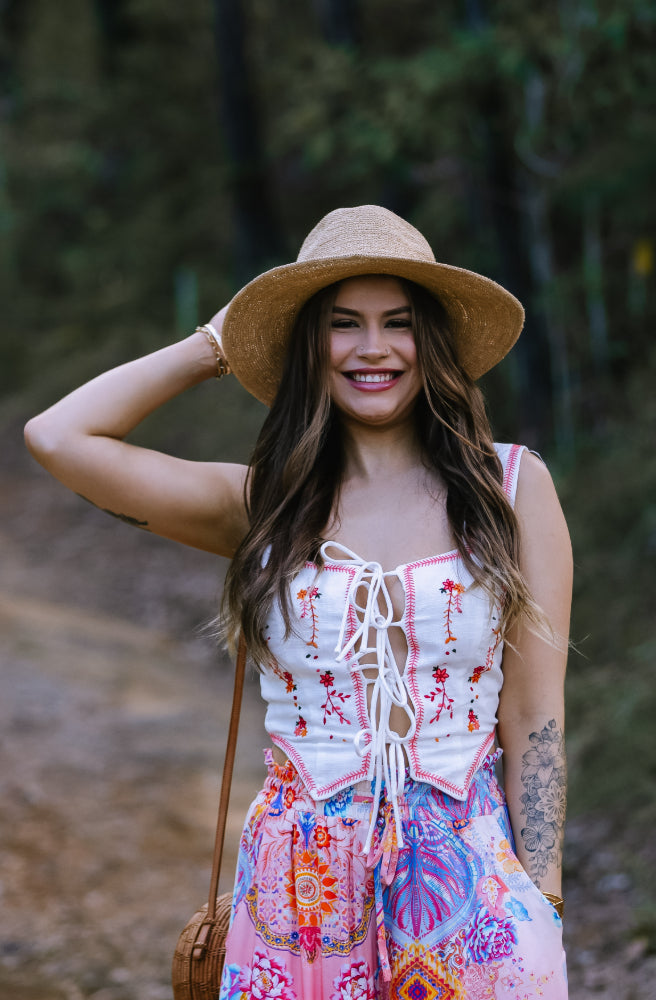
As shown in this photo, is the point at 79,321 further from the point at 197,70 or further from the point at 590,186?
the point at 590,186

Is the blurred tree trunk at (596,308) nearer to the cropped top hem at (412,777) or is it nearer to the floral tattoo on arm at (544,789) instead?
the floral tattoo on arm at (544,789)

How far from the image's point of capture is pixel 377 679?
6.51ft

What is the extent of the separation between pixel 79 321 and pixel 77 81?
6.15 m

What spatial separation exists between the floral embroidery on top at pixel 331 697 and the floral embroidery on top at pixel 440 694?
164mm

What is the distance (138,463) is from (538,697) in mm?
980

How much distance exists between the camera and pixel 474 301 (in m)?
2.28

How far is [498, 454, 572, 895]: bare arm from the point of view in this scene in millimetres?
2080

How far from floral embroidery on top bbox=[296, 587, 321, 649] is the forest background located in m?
1.01

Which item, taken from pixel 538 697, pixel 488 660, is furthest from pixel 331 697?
pixel 538 697

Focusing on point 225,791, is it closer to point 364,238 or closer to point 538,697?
point 538,697

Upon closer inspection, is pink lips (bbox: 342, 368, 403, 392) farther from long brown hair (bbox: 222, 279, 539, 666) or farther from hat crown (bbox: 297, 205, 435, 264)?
hat crown (bbox: 297, 205, 435, 264)

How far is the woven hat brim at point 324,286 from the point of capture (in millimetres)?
2152

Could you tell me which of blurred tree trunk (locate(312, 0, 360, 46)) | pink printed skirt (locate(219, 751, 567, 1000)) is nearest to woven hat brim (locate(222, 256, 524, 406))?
pink printed skirt (locate(219, 751, 567, 1000))

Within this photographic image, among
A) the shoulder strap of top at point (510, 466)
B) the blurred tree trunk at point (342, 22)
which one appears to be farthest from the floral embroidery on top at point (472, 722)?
the blurred tree trunk at point (342, 22)
